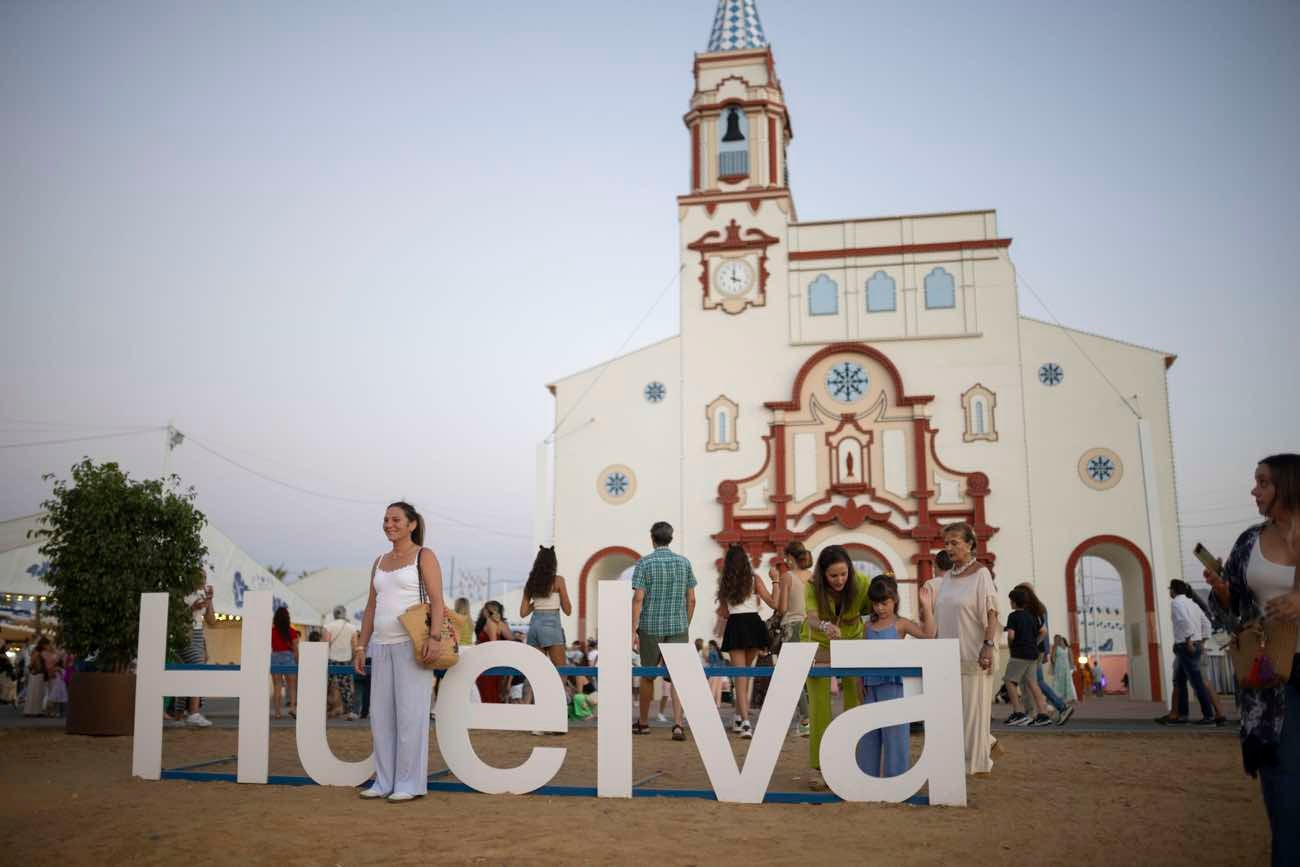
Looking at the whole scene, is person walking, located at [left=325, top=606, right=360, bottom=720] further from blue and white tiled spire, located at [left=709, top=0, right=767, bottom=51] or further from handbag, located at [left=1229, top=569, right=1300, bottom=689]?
blue and white tiled spire, located at [left=709, top=0, right=767, bottom=51]

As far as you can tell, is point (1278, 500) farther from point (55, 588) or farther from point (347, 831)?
point (55, 588)

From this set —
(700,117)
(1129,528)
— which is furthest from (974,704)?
(700,117)

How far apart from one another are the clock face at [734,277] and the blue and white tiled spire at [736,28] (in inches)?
215

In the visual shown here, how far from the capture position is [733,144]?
84.8 feet

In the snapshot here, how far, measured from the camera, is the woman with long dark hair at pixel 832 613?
6.95 m

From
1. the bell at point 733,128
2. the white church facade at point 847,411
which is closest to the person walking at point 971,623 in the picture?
the white church facade at point 847,411

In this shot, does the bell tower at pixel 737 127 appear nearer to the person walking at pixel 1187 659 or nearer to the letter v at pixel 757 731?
the person walking at pixel 1187 659

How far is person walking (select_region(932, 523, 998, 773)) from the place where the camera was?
23.5 feet

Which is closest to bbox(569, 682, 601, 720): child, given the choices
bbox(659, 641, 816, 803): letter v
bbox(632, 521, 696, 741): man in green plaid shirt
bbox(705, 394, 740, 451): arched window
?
bbox(632, 521, 696, 741): man in green plaid shirt

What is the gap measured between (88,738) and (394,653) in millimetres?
6256

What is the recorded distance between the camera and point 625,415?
25.2 metres

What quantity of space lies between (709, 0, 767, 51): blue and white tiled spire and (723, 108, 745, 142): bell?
5.41 ft

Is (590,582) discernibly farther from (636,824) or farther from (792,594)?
(636,824)

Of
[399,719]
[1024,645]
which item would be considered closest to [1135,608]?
[1024,645]
